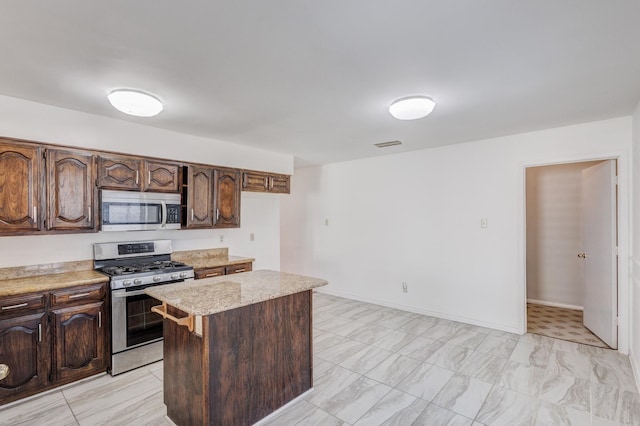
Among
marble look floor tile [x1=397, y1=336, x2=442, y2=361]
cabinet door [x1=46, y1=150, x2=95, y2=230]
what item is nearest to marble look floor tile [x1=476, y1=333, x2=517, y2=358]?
marble look floor tile [x1=397, y1=336, x2=442, y2=361]

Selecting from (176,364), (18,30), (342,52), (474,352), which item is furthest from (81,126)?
(474,352)

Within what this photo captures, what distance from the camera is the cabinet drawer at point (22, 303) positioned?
2.38 meters

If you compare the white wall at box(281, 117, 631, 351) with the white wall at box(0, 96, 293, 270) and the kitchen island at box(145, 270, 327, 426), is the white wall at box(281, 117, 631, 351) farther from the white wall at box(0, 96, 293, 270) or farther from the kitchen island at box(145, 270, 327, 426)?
the kitchen island at box(145, 270, 327, 426)

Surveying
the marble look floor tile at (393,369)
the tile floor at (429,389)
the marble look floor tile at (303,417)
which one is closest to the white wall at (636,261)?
the tile floor at (429,389)

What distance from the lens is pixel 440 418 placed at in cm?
229

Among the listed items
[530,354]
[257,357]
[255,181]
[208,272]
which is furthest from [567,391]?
[255,181]

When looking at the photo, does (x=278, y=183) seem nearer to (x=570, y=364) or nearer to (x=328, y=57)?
(x=328, y=57)

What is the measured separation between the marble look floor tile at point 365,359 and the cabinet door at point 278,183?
2533 mm

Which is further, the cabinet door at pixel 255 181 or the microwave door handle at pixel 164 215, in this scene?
the cabinet door at pixel 255 181

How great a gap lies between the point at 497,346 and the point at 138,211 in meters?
4.19

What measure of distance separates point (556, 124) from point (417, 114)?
1971 millimetres

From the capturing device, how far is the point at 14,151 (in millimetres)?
2561

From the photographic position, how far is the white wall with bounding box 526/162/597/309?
16.1ft

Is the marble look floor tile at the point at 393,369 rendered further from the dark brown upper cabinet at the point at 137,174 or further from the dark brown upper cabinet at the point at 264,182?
the dark brown upper cabinet at the point at 137,174
